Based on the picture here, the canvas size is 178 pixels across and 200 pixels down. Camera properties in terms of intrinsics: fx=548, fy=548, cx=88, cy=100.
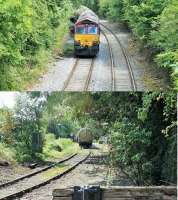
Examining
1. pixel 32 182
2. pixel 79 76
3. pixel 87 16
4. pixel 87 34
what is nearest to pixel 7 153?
pixel 32 182

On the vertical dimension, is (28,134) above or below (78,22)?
below

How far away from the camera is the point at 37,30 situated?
26.3 ft

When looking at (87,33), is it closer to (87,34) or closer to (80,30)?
(87,34)

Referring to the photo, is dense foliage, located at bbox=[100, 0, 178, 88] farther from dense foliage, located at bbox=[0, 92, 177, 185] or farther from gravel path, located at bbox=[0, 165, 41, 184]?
gravel path, located at bbox=[0, 165, 41, 184]

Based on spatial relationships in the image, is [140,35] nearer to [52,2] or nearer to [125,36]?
[125,36]

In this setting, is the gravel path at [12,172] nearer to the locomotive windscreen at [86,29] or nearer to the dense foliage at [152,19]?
the dense foliage at [152,19]

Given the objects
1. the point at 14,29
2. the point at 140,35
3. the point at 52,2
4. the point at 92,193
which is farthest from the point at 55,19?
the point at 92,193

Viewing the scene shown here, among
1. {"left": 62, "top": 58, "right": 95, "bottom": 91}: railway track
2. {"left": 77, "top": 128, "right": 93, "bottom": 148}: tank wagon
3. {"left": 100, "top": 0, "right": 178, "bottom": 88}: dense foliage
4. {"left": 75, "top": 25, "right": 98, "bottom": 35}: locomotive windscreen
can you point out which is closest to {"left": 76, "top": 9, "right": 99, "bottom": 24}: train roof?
{"left": 100, "top": 0, "right": 178, "bottom": 88}: dense foliage

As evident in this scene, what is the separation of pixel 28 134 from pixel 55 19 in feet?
10.3

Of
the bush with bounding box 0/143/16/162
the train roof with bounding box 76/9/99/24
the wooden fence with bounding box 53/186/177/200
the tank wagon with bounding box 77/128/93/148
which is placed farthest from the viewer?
the train roof with bounding box 76/9/99/24

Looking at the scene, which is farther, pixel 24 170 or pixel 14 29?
pixel 14 29

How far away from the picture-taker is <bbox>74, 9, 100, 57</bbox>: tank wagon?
8.07 metres

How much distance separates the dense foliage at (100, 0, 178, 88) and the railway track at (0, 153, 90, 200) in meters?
1.74

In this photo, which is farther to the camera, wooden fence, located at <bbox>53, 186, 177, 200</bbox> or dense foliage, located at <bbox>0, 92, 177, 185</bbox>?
dense foliage, located at <bbox>0, 92, 177, 185</bbox>
